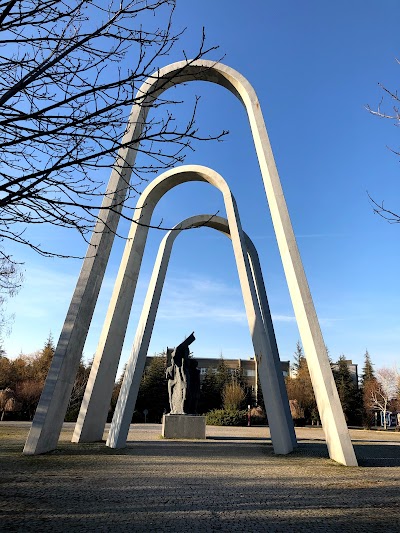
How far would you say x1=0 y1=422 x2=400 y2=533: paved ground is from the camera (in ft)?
13.7

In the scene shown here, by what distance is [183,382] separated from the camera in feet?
49.2

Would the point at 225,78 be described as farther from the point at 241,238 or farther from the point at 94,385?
the point at 94,385

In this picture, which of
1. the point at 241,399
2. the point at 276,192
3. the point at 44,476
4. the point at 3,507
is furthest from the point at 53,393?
the point at 241,399

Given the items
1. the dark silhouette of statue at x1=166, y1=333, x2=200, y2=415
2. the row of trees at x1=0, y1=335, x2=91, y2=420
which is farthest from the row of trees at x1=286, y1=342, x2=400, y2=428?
the dark silhouette of statue at x1=166, y1=333, x2=200, y2=415

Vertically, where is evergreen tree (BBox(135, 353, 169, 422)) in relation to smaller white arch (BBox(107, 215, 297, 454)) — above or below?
above

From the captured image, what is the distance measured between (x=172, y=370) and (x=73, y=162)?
13115 mm

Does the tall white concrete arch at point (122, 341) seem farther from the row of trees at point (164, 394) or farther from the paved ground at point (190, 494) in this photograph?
the row of trees at point (164, 394)

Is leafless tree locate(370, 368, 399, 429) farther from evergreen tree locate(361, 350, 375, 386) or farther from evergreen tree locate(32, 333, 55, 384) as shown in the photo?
evergreen tree locate(32, 333, 55, 384)

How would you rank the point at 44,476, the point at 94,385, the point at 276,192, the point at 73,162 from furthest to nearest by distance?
the point at 94,385 → the point at 276,192 → the point at 44,476 → the point at 73,162

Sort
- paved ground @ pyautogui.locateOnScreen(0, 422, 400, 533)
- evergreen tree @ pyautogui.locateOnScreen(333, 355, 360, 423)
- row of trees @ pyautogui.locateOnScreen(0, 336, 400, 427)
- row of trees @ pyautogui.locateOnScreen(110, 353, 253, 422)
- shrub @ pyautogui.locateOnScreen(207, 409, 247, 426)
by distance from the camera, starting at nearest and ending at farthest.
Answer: paved ground @ pyautogui.locateOnScreen(0, 422, 400, 533) → shrub @ pyautogui.locateOnScreen(207, 409, 247, 426) → row of trees @ pyautogui.locateOnScreen(0, 336, 400, 427) → row of trees @ pyautogui.locateOnScreen(110, 353, 253, 422) → evergreen tree @ pyautogui.locateOnScreen(333, 355, 360, 423)

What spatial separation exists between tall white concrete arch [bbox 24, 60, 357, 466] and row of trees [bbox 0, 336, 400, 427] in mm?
18197

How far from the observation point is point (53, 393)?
8.52 m

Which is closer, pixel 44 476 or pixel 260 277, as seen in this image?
pixel 44 476

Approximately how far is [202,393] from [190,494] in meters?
33.3
